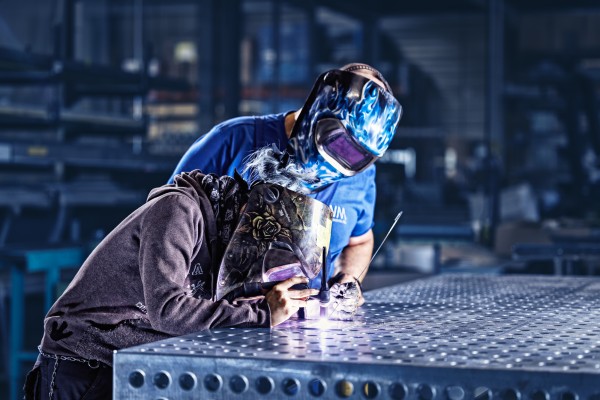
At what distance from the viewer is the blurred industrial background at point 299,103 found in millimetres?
6055

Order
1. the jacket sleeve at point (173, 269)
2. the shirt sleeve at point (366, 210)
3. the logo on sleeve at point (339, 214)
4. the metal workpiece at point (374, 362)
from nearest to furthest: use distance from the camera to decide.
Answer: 1. the metal workpiece at point (374, 362)
2. the jacket sleeve at point (173, 269)
3. the logo on sleeve at point (339, 214)
4. the shirt sleeve at point (366, 210)

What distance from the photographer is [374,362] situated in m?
1.49

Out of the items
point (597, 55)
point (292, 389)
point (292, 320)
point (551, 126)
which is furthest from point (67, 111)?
point (551, 126)

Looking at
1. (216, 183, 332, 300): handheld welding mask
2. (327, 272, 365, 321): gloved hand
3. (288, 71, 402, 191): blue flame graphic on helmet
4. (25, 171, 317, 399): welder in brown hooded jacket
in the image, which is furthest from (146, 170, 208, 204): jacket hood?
(327, 272, 365, 321): gloved hand

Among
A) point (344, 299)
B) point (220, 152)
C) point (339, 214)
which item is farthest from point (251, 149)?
point (344, 299)

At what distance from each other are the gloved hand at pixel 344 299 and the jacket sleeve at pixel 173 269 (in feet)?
0.99

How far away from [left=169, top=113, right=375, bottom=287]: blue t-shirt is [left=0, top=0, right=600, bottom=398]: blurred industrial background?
1.24 m

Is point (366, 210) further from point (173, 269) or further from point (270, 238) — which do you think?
point (173, 269)

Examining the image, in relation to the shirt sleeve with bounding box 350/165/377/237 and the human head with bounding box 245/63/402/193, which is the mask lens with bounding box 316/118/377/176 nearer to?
the human head with bounding box 245/63/402/193

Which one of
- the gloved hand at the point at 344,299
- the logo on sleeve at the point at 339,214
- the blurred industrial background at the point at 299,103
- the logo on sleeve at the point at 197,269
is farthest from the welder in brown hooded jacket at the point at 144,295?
the blurred industrial background at the point at 299,103

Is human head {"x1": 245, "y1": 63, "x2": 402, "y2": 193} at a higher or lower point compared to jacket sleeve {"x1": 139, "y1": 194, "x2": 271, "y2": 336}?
higher

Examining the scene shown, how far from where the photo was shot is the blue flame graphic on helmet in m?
1.97

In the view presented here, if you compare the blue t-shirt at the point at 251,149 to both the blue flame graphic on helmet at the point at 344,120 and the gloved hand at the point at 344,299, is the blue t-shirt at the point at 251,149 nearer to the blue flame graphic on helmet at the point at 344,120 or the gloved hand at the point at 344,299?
the gloved hand at the point at 344,299

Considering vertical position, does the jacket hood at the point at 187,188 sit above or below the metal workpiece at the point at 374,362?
above
